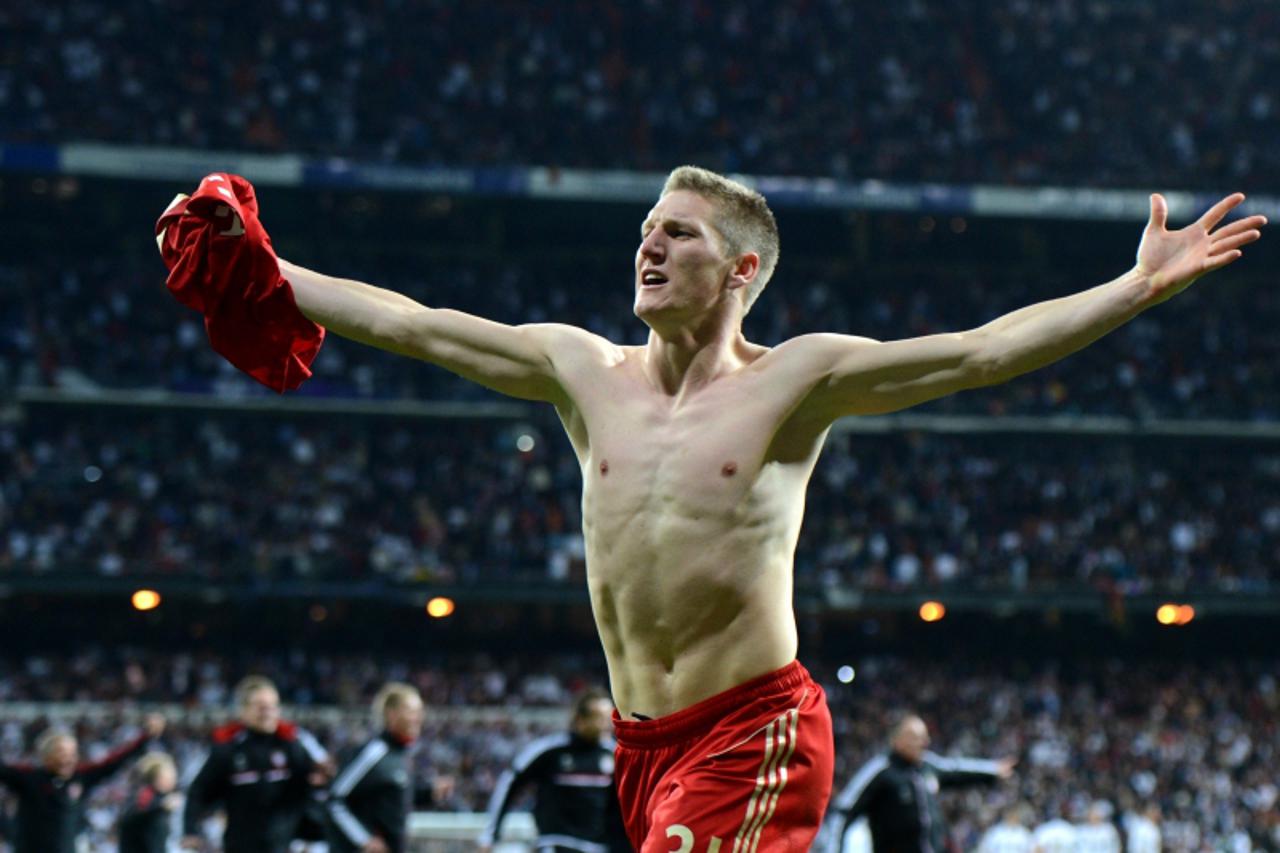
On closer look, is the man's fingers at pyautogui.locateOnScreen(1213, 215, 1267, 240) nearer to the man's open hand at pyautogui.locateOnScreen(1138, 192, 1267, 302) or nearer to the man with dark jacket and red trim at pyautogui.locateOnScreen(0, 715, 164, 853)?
the man's open hand at pyautogui.locateOnScreen(1138, 192, 1267, 302)

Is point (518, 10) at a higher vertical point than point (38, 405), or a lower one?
higher

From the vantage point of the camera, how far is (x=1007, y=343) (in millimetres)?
4055

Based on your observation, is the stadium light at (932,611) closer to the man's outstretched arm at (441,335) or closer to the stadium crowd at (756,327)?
the stadium crowd at (756,327)

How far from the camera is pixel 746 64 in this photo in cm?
3431

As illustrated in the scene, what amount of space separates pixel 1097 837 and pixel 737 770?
18.1 m

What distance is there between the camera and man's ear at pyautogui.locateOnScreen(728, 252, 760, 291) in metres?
4.41

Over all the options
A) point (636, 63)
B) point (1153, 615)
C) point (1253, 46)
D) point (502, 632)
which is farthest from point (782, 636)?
point (1253, 46)

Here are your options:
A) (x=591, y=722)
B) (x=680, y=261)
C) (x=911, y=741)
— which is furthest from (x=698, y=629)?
(x=911, y=741)

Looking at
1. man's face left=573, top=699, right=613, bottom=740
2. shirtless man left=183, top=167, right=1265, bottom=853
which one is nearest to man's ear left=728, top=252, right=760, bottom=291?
shirtless man left=183, top=167, right=1265, bottom=853

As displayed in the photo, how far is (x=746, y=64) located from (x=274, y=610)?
14.1 meters

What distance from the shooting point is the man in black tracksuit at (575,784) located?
10.3 meters

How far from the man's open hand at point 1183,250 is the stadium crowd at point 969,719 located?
64.6ft

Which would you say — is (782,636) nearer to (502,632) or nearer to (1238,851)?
(1238,851)

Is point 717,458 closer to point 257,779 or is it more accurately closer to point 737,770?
point 737,770
